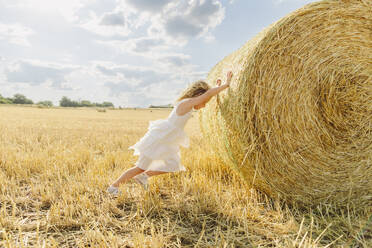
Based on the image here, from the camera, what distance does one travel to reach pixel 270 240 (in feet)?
7.38

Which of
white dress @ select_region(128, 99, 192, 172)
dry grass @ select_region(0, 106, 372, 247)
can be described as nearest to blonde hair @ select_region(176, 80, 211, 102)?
white dress @ select_region(128, 99, 192, 172)

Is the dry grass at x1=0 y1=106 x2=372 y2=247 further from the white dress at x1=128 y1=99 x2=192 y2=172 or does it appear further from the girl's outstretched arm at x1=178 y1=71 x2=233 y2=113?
the girl's outstretched arm at x1=178 y1=71 x2=233 y2=113

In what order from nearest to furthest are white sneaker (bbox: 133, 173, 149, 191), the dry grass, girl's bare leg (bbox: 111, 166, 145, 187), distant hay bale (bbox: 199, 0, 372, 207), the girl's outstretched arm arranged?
the dry grass → distant hay bale (bbox: 199, 0, 372, 207) → the girl's outstretched arm → girl's bare leg (bbox: 111, 166, 145, 187) → white sneaker (bbox: 133, 173, 149, 191)

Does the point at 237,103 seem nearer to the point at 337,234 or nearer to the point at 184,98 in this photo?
the point at 184,98

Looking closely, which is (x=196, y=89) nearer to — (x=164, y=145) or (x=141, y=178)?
(x=164, y=145)

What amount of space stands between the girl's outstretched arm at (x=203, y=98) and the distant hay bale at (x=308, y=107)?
0.43 ft

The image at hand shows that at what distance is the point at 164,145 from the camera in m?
3.31

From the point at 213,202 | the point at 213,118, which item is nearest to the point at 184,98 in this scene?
the point at 213,118

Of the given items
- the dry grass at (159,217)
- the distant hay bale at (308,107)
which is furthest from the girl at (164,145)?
the distant hay bale at (308,107)

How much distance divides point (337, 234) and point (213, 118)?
184cm

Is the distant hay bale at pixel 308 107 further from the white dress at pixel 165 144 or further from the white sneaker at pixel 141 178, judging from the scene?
the white sneaker at pixel 141 178

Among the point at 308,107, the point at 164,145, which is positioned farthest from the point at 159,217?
the point at 308,107

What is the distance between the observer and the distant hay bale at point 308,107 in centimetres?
271

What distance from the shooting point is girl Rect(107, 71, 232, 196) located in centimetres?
324
